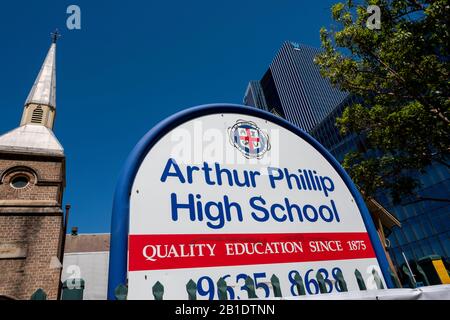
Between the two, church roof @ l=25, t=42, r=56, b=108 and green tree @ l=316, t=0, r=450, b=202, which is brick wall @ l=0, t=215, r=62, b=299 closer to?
church roof @ l=25, t=42, r=56, b=108

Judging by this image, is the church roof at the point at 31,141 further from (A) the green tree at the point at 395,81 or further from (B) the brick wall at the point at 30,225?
(A) the green tree at the point at 395,81

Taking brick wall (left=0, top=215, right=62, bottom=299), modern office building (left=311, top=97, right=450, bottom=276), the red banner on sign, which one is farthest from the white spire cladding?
modern office building (left=311, top=97, right=450, bottom=276)

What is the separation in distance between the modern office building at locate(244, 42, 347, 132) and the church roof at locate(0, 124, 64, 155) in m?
77.0

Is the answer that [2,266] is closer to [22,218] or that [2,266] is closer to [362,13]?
[22,218]

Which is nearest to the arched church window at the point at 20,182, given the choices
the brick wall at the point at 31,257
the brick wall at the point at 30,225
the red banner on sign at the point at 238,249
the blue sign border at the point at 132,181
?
the brick wall at the point at 30,225

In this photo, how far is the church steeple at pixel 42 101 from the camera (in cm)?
1308

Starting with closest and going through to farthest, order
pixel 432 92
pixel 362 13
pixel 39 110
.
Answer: pixel 432 92, pixel 362 13, pixel 39 110

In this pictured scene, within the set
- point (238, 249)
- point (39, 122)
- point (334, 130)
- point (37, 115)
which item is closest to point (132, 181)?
point (238, 249)

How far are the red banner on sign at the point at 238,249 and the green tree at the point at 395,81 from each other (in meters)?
6.38

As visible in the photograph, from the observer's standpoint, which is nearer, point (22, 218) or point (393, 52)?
point (393, 52)
